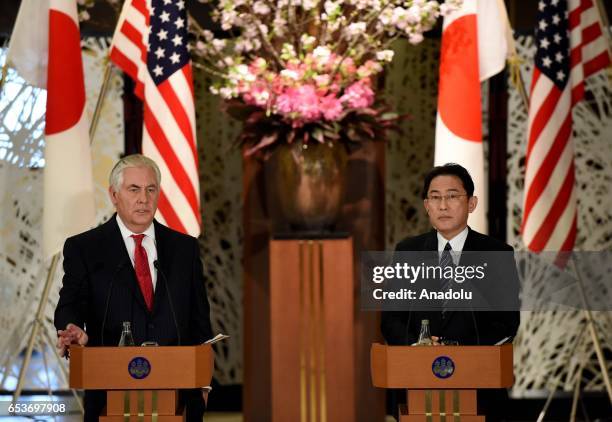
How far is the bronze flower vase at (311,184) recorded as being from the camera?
189 inches

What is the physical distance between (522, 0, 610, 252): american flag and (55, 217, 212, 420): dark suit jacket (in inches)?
93.1

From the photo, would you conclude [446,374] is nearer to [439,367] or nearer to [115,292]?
[439,367]

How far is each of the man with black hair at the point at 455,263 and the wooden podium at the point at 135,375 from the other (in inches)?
29.9

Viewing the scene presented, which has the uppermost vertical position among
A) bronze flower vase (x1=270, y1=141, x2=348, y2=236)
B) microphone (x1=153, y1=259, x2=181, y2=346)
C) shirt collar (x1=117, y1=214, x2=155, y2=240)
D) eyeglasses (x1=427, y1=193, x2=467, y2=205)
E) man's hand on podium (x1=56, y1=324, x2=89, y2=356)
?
bronze flower vase (x1=270, y1=141, x2=348, y2=236)

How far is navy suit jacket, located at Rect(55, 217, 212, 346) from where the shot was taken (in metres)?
3.22

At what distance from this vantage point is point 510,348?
3.04 m

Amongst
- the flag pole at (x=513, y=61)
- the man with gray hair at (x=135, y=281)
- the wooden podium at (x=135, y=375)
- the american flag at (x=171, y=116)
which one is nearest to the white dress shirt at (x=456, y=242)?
the man with gray hair at (x=135, y=281)

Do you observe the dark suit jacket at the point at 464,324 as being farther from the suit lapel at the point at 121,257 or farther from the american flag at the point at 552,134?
the american flag at the point at 552,134

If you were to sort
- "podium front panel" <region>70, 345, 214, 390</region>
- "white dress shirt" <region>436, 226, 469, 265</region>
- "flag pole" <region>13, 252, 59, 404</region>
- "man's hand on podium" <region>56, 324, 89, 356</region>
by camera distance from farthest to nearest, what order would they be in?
"flag pole" <region>13, 252, 59, 404</region> → "white dress shirt" <region>436, 226, 469, 265</region> → "man's hand on podium" <region>56, 324, 89, 356</region> → "podium front panel" <region>70, 345, 214, 390</region>

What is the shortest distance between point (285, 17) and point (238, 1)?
0.26 metres

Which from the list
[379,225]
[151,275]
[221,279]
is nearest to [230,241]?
[221,279]

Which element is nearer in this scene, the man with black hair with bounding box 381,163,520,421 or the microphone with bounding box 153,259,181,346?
the microphone with bounding box 153,259,181,346

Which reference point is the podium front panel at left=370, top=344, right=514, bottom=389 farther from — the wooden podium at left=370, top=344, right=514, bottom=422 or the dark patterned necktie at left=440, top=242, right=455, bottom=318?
the dark patterned necktie at left=440, top=242, right=455, bottom=318

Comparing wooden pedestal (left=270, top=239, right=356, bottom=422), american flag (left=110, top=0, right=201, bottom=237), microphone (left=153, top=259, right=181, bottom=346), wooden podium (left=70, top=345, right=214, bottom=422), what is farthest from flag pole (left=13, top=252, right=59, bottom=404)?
wooden podium (left=70, top=345, right=214, bottom=422)
